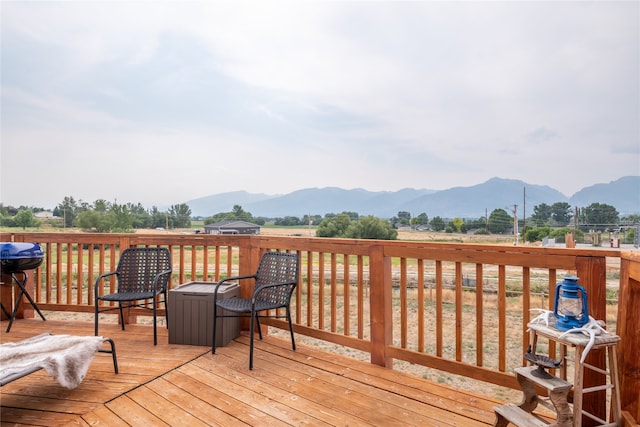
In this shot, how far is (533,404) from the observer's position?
5.54 feet

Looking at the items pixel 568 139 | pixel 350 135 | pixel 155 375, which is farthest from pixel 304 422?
pixel 568 139

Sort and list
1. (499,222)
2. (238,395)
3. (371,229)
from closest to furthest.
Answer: (238,395) → (371,229) → (499,222)

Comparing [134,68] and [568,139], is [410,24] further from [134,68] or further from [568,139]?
[568,139]

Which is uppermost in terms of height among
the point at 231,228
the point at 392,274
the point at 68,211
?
the point at 68,211

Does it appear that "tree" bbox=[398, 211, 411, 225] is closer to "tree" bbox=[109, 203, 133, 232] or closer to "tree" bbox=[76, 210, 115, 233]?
"tree" bbox=[109, 203, 133, 232]

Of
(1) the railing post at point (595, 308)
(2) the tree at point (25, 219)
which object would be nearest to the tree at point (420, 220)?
(2) the tree at point (25, 219)

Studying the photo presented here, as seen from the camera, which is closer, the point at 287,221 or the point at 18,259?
the point at 18,259

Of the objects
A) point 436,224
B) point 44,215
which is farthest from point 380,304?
point 436,224

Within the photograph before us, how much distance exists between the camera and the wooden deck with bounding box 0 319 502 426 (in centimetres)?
194

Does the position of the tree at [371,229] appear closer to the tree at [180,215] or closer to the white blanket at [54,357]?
the tree at [180,215]

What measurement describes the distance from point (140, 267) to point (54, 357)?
5.09ft

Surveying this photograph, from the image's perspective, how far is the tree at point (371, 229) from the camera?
65.5ft

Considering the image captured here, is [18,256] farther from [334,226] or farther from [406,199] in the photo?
[406,199]

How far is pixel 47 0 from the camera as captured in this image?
205 inches
